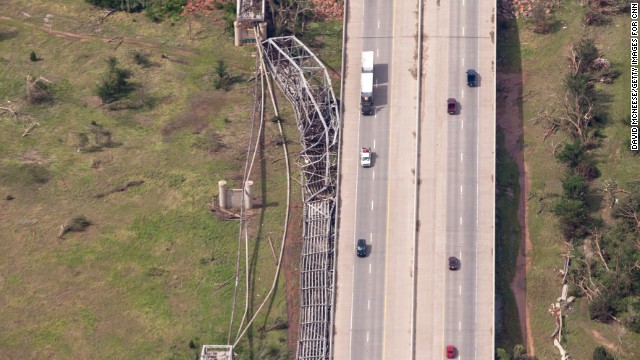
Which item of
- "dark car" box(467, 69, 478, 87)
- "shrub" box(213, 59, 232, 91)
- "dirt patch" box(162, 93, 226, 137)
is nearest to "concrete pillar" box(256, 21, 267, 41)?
"shrub" box(213, 59, 232, 91)

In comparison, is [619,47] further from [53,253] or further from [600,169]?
[53,253]

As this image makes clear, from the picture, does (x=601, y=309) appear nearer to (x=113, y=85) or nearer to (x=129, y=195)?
(x=129, y=195)

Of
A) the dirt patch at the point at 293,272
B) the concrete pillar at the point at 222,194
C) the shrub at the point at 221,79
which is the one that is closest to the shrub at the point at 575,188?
the dirt patch at the point at 293,272

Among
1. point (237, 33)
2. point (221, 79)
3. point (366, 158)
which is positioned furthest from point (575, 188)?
point (237, 33)

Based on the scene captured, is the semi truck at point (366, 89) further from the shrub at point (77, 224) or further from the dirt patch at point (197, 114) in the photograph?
the shrub at point (77, 224)

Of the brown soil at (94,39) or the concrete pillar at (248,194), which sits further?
the brown soil at (94,39)

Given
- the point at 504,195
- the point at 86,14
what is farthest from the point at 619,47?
the point at 86,14

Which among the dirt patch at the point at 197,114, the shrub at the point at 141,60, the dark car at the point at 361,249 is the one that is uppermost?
the shrub at the point at 141,60
